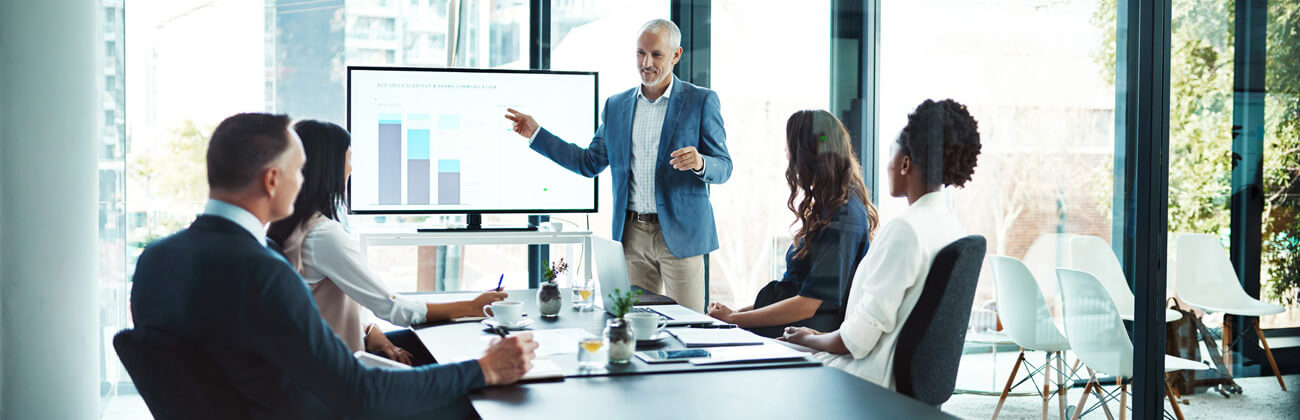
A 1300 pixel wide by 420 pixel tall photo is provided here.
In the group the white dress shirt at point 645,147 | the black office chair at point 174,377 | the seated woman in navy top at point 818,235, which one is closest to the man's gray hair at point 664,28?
the white dress shirt at point 645,147

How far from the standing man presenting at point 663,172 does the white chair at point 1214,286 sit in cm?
165

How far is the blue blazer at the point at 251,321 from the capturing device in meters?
1.46

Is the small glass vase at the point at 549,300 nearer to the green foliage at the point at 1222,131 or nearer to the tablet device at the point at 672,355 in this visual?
the tablet device at the point at 672,355

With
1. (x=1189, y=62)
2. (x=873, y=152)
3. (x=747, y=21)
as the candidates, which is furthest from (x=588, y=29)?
(x=1189, y=62)

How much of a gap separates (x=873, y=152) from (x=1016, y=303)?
123 cm

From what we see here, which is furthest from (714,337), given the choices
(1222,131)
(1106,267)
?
(1222,131)

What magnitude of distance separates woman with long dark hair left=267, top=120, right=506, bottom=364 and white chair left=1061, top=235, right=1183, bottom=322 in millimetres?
1972

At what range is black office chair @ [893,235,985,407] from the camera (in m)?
2.19

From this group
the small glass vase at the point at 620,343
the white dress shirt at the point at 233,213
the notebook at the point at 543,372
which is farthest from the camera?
the small glass vase at the point at 620,343

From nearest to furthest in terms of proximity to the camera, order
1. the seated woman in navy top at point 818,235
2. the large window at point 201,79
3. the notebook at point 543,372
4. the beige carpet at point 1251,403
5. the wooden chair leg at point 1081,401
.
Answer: the notebook at point 543,372 → the beige carpet at point 1251,403 → the seated woman in navy top at point 818,235 → the wooden chair leg at point 1081,401 → the large window at point 201,79

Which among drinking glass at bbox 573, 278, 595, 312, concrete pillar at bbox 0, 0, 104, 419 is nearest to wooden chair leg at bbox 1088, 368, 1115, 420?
drinking glass at bbox 573, 278, 595, 312

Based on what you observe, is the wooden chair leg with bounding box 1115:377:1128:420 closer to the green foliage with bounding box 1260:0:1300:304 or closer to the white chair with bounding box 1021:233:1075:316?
the white chair with bounding box 1021:233:1075:316

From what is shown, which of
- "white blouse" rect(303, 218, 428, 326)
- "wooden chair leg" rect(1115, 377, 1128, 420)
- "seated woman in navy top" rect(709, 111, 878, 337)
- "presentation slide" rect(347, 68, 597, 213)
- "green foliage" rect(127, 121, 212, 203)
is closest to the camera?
"white blouse" rect(303, 218, 428, 326)

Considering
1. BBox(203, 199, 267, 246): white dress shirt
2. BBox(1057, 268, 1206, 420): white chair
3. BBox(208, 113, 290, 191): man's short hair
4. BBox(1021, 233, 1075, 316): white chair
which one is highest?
BBox(208, 113, 290, 191): man's short hair
